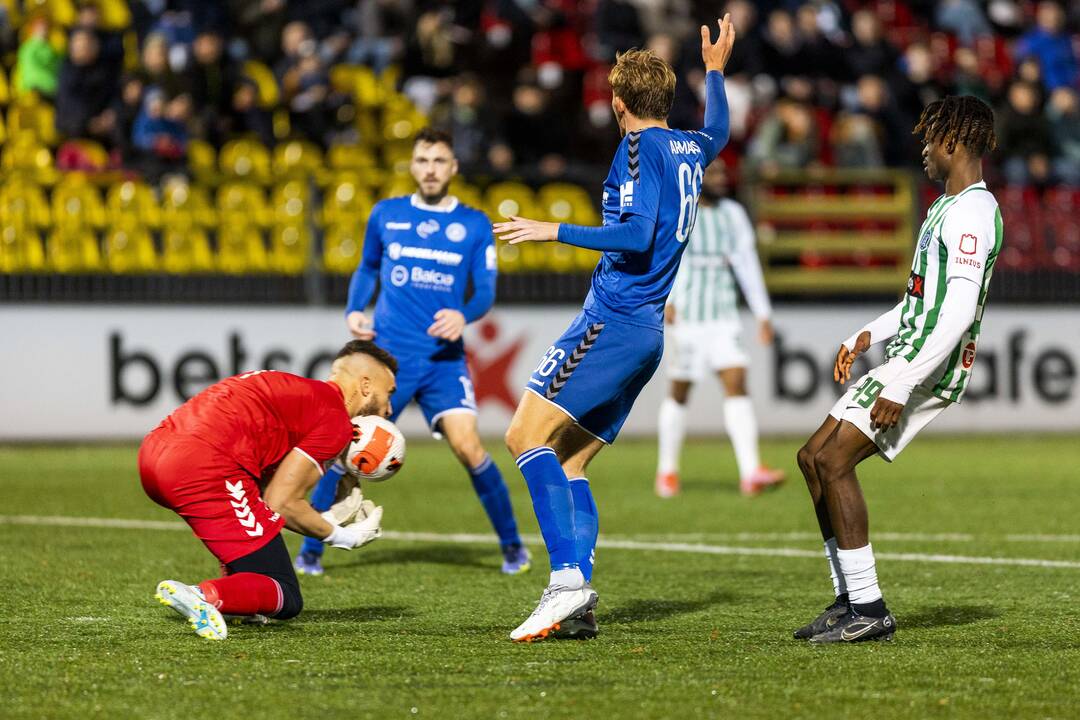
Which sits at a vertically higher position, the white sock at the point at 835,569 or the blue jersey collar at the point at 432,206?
the blue jersey collar at the point at 432,206

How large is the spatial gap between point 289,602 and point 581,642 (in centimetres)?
106

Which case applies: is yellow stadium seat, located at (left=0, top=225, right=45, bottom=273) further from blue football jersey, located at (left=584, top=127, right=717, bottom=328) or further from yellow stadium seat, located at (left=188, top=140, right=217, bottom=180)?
blue football jersey, located at (left=584, top=127, right=717, bottom=328)

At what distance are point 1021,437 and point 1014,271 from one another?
5.53 ft

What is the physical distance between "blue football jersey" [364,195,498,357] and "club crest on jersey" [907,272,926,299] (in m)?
2.89

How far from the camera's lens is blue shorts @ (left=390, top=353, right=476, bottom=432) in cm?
837

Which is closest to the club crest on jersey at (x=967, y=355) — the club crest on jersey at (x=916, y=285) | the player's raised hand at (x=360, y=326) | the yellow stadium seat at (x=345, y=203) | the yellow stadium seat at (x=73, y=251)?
the club crest on jersey at (x=916, y=285)

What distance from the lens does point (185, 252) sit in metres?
15.5

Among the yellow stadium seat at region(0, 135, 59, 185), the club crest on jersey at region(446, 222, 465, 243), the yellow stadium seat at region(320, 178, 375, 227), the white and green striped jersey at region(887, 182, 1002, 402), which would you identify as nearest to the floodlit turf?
the white and green striped jersey at region(887, 182, 1002, 402)

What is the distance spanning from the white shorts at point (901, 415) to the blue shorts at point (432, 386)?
9.04 ft

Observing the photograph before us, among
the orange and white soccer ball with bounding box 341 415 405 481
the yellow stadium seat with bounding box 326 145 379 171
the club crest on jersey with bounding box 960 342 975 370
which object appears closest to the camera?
the club crest on jersey with bounding box 960 342 975 370

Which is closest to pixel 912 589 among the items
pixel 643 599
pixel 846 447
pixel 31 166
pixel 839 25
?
pixel 643 599

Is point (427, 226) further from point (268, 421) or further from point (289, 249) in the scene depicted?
point (289, 249)

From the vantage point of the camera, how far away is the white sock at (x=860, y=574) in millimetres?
5938

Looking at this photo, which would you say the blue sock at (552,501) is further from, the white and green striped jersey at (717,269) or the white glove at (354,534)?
the white and green striped jersey at (717,269)
